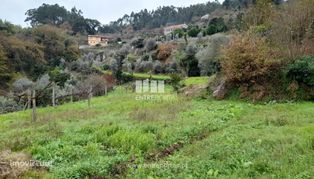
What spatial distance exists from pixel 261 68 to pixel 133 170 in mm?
13179

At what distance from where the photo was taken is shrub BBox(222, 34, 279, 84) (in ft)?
63.6

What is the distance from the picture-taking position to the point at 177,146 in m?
10.3

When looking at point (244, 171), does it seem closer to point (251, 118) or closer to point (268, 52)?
point (251, 118)

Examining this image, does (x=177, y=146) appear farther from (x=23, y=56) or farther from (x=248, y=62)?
(x=23, y=56)

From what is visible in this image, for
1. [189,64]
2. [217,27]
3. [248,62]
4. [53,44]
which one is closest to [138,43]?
[217,27]

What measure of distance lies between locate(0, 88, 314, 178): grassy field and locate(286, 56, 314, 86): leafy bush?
3.53m

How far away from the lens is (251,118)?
44.8ft

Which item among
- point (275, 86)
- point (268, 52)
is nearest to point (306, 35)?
point (268, 52)

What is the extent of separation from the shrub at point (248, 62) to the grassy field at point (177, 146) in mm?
4736

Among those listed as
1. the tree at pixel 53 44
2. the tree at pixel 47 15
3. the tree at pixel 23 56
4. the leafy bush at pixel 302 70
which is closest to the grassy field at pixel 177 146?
the leafy bush at pixel 302 70

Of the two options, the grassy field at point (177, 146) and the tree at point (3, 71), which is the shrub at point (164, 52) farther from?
the grassy field at point (177, 146)

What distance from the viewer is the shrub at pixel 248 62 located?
19.4m

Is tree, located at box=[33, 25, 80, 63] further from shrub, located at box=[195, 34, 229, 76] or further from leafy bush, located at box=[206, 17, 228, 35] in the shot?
shrub, located at box=[195, 34, 229, 76]

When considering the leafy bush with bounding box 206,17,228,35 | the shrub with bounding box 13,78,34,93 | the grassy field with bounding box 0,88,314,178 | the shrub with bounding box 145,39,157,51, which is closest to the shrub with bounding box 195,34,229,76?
the shrub with bounding box 13,78,34,93
